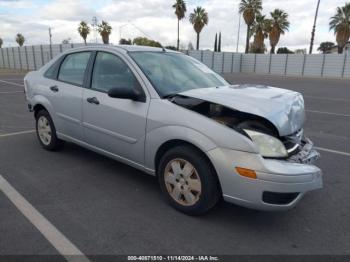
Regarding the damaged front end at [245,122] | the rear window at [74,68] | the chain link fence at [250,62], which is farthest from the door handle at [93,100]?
the chain link fence at [250,62]

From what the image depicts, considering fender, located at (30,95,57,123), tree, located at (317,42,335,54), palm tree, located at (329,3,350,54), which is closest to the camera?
fender, located at (30,95,57,123)

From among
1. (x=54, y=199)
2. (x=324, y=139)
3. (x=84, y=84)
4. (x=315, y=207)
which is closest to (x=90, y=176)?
(x=54, y=199)

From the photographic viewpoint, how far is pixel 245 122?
9.98 feet

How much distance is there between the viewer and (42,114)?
5199 mm

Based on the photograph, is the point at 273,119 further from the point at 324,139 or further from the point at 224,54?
the point at 224,54

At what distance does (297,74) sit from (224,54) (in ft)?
30.1

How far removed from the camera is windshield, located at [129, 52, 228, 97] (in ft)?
12.0

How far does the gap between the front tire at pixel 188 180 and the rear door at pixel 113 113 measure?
426mm

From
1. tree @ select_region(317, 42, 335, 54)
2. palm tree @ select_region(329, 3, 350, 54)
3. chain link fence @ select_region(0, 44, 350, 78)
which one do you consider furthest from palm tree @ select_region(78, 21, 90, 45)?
tree @ select_region(317, 42, 335, 54)

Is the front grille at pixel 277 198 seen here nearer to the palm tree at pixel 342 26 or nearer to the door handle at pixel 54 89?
the door handle at pixel 54 89

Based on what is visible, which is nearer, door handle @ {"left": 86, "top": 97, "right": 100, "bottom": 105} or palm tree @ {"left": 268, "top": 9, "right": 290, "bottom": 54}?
door handle @ {"left": 86, "top": 97, "right": 100, "bottom": 105}

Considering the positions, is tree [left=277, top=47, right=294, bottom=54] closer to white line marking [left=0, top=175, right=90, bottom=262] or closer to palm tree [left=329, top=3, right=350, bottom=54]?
palm tree [left=329, top=3, right=350, bottom=54]

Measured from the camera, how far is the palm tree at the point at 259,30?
166 ft

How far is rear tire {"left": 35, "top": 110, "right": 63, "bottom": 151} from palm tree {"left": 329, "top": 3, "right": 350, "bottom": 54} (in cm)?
4650
